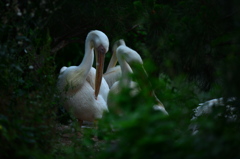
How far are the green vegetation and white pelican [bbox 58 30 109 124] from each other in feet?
0.86

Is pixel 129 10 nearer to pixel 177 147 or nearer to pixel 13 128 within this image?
pixel 13 128

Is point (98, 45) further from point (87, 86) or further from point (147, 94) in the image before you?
point (147, 94)

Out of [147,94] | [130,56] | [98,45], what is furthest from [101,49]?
[147,94]

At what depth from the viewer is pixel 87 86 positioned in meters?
6.64

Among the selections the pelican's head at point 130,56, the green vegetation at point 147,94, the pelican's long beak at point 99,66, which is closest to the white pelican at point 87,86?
the pelican's long beak at point 99,66

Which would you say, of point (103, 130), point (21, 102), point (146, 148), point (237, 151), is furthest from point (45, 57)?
point (237, 151)

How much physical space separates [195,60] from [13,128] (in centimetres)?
164

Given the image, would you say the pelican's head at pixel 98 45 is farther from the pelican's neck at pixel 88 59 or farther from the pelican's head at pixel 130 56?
the pelican's head at pixel 130 56

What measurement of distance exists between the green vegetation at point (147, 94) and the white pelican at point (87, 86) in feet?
0.86

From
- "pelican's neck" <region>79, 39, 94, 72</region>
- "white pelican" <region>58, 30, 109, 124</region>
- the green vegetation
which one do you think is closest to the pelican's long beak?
"white pelican" <region>58, 30, 109, 124</region>

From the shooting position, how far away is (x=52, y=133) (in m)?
3.64

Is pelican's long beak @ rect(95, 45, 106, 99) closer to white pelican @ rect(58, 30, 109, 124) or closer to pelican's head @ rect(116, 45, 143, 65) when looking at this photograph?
white pelican @ rect(58, 30, 109, 124)

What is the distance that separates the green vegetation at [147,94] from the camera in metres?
2.55

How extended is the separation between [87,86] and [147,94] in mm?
3886
